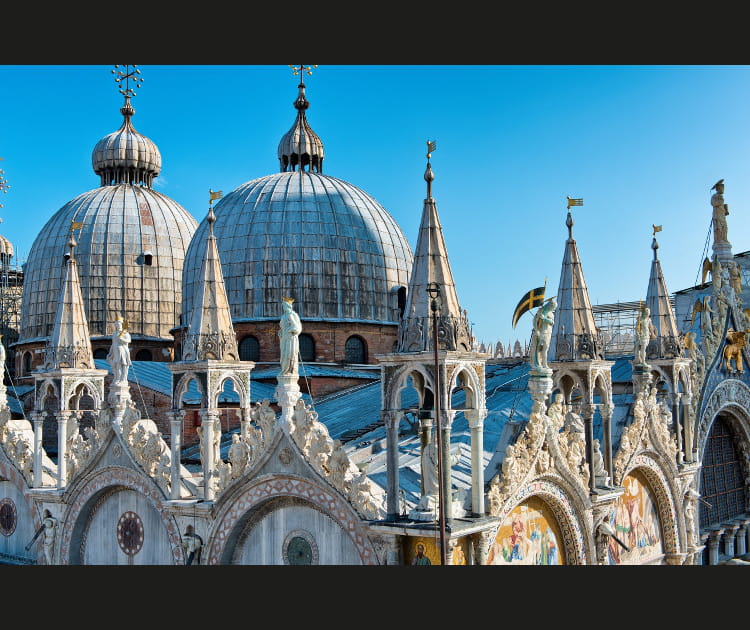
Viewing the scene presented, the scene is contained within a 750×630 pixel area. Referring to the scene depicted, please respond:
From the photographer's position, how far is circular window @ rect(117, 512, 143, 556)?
2170 centimetres

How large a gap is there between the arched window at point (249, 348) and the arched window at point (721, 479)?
15.1 m

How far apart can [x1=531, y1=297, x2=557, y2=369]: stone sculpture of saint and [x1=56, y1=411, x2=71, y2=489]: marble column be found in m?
12.0

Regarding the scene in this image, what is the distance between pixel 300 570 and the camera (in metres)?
14.8

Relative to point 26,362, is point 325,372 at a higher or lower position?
lower

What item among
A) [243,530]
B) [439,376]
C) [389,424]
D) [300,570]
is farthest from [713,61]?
[243,530]

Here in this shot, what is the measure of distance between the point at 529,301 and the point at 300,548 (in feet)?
21.1

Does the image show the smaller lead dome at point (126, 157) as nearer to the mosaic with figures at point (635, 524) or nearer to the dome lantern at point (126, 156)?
the dome lantern at point (126, 156)

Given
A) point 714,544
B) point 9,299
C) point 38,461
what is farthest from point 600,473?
point 9,299

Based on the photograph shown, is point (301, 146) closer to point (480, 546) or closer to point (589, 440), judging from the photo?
point (589, 440)

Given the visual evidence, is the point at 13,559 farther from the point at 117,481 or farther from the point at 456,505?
the point at 456,505

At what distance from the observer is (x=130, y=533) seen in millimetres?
21906

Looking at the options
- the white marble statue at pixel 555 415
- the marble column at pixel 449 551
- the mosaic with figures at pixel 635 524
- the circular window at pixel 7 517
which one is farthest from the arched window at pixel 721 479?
the circular window at pixel 7 517

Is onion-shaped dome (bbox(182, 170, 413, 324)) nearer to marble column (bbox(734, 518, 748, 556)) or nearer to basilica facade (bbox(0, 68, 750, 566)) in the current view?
basilica facade (bbox(0, 68, 750, 566))

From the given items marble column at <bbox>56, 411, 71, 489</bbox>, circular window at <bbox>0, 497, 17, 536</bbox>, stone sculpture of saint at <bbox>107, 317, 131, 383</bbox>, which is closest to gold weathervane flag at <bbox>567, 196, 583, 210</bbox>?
stone sculpture of saint at <bbox>107, 317, 131, 383</bbox>
